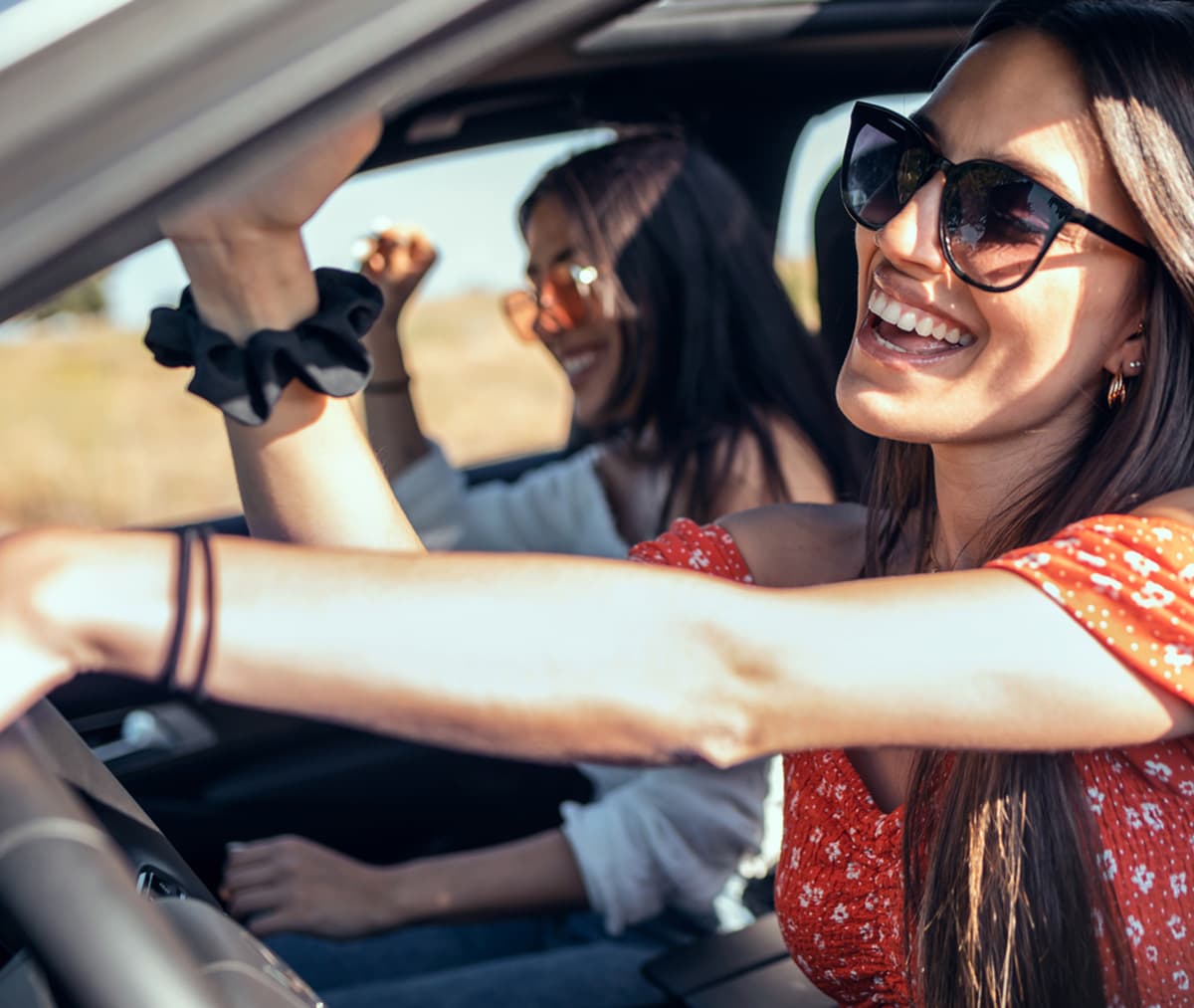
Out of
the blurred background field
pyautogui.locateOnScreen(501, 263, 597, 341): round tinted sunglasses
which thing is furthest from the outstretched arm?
the blurred background field

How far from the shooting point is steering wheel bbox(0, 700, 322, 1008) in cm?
81

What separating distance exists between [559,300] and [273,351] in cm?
145

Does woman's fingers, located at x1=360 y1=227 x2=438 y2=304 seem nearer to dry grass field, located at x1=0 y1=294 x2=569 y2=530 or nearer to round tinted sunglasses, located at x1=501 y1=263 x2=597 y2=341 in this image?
round tinted sunglasses, located at x1=501 y1=263 x2=597 y2=341

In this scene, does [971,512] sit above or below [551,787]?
Answer: above

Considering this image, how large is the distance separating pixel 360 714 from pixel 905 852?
27.7 inches

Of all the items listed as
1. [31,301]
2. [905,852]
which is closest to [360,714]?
[31,301]

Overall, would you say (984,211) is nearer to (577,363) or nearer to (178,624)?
(178,624)

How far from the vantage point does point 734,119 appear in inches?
110

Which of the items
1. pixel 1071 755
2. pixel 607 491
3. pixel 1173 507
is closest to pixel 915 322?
pixel 1173 507

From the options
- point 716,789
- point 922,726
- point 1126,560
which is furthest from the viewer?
point 716,789

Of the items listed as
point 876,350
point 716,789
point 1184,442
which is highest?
point 876,350

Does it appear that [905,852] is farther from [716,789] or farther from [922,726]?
[716,789]

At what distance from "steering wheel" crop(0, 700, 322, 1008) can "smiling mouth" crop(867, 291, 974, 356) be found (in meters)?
0.80

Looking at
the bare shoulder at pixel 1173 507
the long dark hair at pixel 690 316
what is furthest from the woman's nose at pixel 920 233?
the long dark hair at pixel 690 316
